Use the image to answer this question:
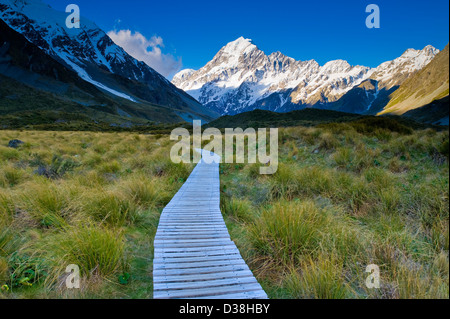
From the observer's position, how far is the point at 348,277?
2770 millimetres

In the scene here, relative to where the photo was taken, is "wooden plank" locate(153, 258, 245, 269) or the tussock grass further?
"wooden plank" locate(153, 258, 245, 269)

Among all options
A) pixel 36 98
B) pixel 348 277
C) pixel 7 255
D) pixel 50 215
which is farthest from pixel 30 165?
pixel 36 98

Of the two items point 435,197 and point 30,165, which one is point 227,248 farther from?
point 30,165

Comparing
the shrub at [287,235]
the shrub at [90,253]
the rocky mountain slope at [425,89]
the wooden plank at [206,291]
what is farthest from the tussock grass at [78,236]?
the rocky mountain slope at [425,89]

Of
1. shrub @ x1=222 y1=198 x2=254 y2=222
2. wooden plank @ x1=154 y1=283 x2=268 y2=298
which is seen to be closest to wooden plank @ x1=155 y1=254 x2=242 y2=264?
wooden plank @ x1=154 y1=283 x2=268 y2=298

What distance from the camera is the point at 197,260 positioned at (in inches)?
125

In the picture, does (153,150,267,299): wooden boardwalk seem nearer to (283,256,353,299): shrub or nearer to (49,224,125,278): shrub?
(283,256,353,299): shrub

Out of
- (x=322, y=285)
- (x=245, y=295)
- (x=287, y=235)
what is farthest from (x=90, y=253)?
(x=322, y=285)

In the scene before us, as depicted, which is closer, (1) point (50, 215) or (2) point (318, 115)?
(1) point (50, 215)

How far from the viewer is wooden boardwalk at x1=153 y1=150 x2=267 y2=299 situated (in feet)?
8.47

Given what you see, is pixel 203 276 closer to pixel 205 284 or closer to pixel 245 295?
pixel 205 284

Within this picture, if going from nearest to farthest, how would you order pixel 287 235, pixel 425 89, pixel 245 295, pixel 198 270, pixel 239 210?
1. pixel 245 295
2. pixel 198 270
3. pixel 287 235
4. pixel 239 210
5. pixel 425 89

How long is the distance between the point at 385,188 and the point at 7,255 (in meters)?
7.21

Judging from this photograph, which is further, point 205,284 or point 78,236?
point 78,236
